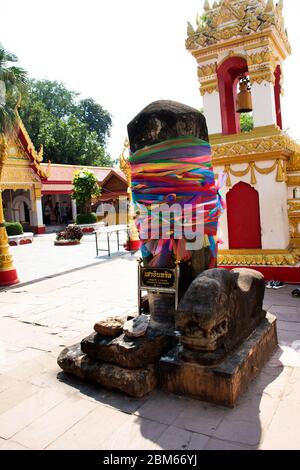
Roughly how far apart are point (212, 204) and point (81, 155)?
3563 centimetres

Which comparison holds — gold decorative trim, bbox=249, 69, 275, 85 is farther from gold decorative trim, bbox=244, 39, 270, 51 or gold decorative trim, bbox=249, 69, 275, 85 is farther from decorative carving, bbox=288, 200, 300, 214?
decorative carving, bbox=288, 200, 300, 214

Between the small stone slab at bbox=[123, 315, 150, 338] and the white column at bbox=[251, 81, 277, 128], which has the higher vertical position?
the white column at bbox=[251, 81, 277, 128]

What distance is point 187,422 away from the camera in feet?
10.6

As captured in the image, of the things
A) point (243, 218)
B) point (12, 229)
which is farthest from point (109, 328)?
point (12, 229)

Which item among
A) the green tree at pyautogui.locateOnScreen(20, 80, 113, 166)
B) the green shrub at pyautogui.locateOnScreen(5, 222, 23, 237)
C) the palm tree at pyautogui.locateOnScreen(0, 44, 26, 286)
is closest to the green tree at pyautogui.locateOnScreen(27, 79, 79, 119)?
the green tree at pyautogui.locateOnScreen(20, 80, 113, 166)

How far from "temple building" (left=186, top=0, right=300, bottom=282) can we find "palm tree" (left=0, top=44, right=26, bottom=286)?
18.3 ft

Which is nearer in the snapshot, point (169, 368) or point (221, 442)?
point (221, 442)

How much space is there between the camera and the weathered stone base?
341cm

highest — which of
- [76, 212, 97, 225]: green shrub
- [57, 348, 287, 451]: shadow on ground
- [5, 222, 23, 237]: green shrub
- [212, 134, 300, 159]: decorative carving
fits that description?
[212, 134, 300, 159]: decorative carving

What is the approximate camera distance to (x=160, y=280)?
437 centimetres

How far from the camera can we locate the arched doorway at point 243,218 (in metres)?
8.07
